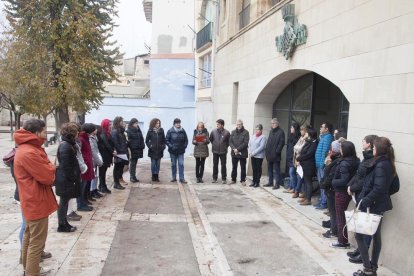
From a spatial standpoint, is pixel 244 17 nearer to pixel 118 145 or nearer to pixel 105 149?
pixel 118 145

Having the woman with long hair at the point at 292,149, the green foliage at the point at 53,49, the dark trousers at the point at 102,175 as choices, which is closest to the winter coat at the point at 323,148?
the woman with long hair at the point at 292,149

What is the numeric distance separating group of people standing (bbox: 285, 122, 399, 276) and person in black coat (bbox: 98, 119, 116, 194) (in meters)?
3.96

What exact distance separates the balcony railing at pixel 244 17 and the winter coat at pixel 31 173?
9873 millimetres

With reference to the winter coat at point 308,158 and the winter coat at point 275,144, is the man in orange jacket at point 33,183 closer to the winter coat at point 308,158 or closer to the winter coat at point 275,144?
the winter coat at point 308,158

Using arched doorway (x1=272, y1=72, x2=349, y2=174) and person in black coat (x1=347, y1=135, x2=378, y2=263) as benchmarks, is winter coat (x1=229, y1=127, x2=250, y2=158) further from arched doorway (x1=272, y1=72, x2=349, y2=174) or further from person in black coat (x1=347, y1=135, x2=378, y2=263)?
person in black coat (x1=347, y1=135, x2=378, y2=263)

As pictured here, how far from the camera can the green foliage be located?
11.4 meters

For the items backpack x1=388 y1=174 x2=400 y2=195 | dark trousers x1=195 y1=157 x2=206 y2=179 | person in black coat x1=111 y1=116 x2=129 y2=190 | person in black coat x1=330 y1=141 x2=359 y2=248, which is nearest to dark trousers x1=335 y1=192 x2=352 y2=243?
person in black coat x1=330 y1=141 x2=359 y2=248

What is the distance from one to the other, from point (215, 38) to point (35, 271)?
13547 millimetres

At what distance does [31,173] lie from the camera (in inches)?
158

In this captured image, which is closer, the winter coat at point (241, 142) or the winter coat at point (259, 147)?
the winter coat at point (259, 147)

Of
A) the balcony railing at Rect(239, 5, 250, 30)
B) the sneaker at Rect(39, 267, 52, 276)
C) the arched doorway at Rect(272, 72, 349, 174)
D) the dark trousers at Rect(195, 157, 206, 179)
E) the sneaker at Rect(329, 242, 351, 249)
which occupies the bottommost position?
the sneaker at Rect(329, 242, 351, 249)

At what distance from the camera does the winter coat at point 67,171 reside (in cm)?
545

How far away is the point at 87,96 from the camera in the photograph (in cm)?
1233

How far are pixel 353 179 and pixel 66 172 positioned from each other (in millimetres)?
3834
